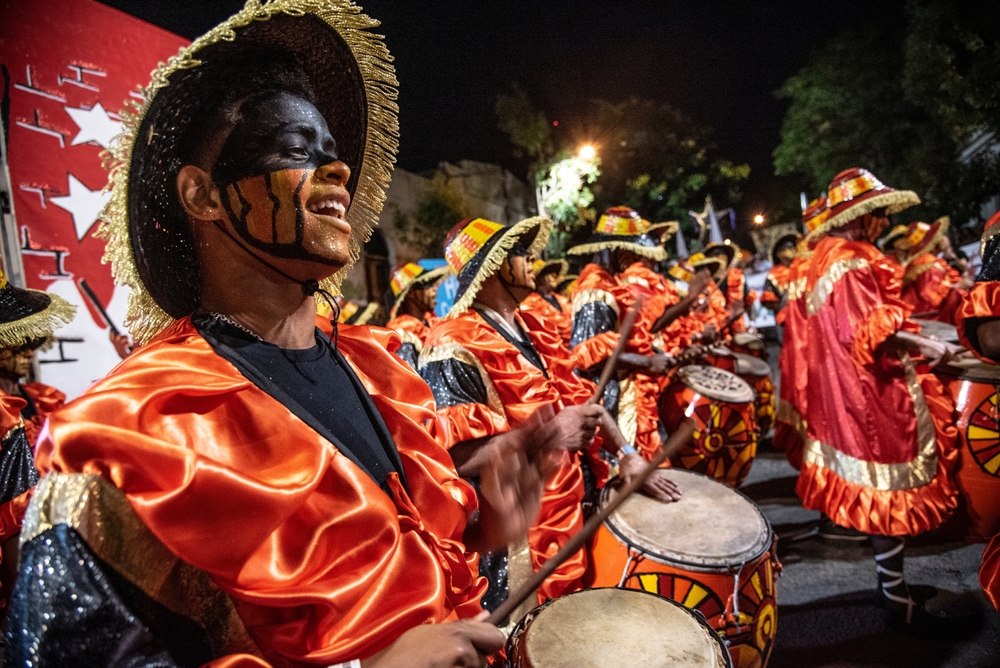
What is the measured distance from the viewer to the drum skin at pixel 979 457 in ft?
12.1

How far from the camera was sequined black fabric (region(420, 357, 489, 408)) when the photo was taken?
2.60 meters

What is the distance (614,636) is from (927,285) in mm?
7670

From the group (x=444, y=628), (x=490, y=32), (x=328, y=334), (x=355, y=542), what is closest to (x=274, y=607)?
(x=355, y=542)

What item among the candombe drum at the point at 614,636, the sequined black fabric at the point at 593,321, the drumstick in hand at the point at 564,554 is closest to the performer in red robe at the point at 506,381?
the candombe drum at the point at 614,636

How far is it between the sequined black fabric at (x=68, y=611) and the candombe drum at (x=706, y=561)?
181cm

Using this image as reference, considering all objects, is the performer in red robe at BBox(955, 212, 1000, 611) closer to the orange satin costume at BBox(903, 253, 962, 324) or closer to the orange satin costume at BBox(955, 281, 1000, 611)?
the orange satin costume at BBox(955, 281, 1000, 611)

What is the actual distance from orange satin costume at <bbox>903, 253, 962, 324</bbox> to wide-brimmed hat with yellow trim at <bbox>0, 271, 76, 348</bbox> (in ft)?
29.7

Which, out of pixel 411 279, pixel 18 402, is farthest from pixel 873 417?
pixel 18 402

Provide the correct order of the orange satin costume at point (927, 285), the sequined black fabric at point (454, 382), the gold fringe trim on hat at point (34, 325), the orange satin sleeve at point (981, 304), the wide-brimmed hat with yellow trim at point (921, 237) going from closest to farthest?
the orange satin sleeve at point (981, 304) < the sequined black fabric at point (454, 382) < the gold fringe trim on hat at point (34, 325) < the orange satin costume at point (927, 285) < the wide-brimmed hat with yellow trim at point (921, 237)

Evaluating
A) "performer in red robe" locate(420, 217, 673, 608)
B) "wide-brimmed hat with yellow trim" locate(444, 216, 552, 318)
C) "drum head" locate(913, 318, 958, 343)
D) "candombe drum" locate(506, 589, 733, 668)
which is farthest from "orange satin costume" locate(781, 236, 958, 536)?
"candombe drum" locate(506, 589, 733, 668)

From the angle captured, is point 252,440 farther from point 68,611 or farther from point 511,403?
point 511,403

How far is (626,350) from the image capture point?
451 cm

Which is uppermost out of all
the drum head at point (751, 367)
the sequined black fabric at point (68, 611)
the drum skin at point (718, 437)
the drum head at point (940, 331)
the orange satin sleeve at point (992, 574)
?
the sequined black fabric at point (68, 611)

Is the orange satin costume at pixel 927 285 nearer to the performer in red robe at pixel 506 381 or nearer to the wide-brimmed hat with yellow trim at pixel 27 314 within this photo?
the performer in red robe at pixel 506 381
